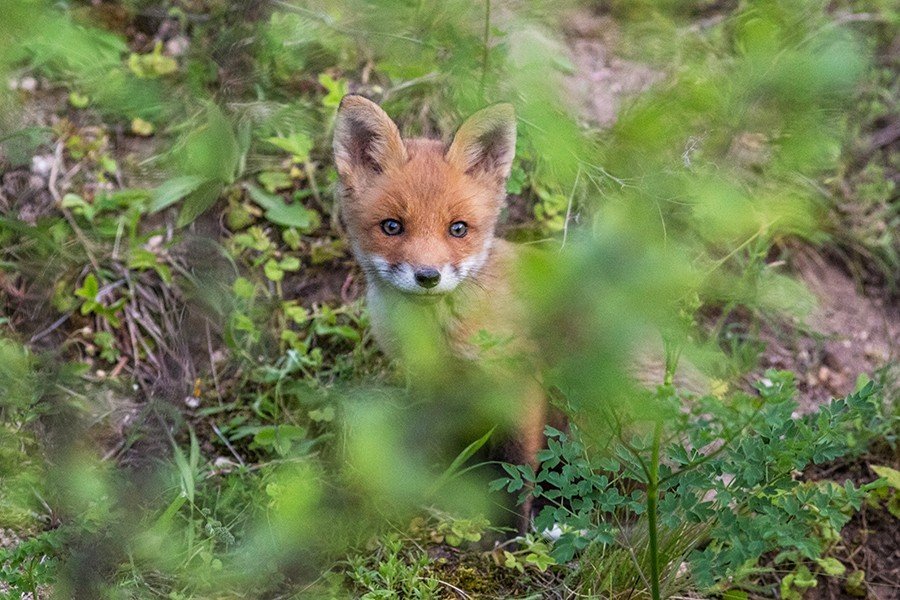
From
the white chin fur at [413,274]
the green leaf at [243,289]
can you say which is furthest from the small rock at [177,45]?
the white chin fur at [413,274]

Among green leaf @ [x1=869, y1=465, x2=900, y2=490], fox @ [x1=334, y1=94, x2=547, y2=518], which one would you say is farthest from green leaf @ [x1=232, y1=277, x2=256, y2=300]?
green leaf @ [x1=869, y1=465, x2=900, y2=490]

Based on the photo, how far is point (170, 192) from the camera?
4414mm

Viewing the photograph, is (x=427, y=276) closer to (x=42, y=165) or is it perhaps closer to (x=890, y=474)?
(x=890, y=474)

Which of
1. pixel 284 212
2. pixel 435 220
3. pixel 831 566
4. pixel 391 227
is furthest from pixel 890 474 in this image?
pixel 284 212

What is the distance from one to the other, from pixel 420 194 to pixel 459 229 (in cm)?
21

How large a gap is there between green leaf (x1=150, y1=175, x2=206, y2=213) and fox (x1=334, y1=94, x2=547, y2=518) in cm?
120

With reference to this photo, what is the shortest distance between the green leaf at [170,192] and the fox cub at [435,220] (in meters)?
1.23

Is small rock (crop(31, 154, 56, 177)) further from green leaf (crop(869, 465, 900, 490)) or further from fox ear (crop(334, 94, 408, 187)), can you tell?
green leaf (crop(869, 465, 900, 490))

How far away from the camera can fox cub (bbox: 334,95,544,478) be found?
3.24m

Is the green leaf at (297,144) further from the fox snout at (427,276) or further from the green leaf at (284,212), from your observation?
the fox snout at (427,276)

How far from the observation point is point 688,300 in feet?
6.77

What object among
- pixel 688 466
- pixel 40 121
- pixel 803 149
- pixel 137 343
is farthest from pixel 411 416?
pixel 40 121

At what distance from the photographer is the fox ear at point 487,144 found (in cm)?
320

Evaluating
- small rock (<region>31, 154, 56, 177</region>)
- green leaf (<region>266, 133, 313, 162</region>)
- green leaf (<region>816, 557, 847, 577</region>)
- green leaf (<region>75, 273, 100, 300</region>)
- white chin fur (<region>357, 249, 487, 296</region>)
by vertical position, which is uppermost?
white chin fur (<region>357, 249, 487, 296</region>)
